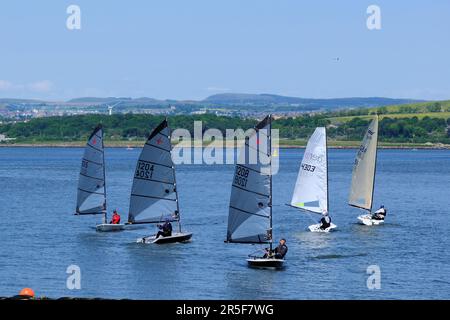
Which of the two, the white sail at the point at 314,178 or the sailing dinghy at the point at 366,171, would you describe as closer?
the white sail at the point at 314,178

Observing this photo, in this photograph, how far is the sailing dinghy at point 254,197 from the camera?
1711 inches

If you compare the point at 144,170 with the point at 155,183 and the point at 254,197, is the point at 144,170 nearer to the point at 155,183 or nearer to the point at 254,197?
the point at 155,183

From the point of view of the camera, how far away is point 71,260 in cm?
4828

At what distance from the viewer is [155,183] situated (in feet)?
178

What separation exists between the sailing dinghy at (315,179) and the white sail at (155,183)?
1210cm

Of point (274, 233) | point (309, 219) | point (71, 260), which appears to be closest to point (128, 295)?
point (71, 260)

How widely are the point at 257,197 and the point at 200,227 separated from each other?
19.6 metres

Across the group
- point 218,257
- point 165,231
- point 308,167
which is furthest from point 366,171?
point 218,257

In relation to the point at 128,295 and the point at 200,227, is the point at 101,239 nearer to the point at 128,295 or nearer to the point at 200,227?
the point at 200,227

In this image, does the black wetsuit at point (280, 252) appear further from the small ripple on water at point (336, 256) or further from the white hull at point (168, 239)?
the white hull at point (168, 239)

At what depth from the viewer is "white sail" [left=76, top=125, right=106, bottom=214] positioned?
203 feet

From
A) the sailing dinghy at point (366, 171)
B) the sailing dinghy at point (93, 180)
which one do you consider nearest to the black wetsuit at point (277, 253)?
the sailing dinghy at point (93, 180)

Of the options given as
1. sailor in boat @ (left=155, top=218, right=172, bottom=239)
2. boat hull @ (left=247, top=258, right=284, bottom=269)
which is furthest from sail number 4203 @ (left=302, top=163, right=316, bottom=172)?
boat hull @ (left=247, top=258, right=284, bottom=269)
